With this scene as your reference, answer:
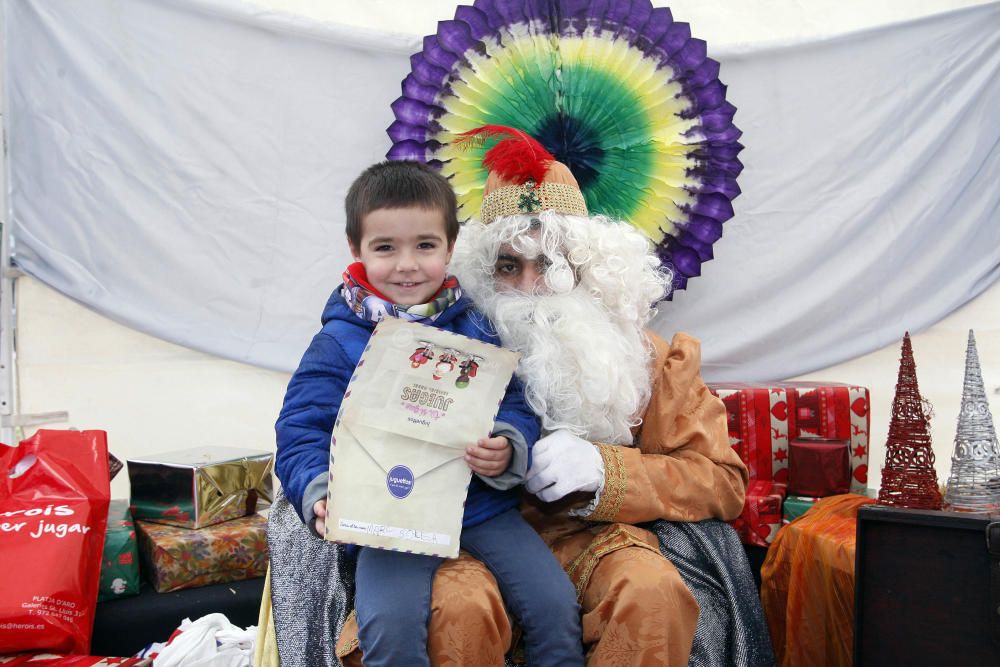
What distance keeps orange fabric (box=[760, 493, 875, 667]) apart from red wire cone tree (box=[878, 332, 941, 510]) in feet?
0.48

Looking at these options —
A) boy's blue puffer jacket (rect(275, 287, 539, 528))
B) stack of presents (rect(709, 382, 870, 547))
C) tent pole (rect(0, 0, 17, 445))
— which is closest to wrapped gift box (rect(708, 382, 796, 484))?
stack of presents (rect(709, 382, 870, 547))

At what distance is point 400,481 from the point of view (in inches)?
59.0

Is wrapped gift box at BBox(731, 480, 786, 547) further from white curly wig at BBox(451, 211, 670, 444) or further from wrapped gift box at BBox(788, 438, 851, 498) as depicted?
white curly wig at BBox(451, 211, 670, 444)

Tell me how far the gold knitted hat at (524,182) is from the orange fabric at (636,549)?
16.4 inches

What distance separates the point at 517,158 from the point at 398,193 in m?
0.43

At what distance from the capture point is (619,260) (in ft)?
6.66

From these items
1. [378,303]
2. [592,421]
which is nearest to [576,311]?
[592,421]

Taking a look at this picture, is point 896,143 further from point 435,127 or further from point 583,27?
point 435,127

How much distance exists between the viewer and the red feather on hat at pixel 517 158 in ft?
6.66

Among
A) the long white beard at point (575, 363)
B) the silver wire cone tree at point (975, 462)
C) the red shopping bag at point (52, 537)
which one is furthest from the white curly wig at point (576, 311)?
the red shopping bag at point (52, 537)

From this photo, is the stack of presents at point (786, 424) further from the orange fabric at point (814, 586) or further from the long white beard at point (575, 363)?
the long white beard at point (575, 363)

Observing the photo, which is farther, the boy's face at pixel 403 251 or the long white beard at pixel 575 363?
the long white beard at pixel 575 363

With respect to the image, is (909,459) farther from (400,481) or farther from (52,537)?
(52,537)

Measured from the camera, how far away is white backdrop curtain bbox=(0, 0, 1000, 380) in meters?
2.44
